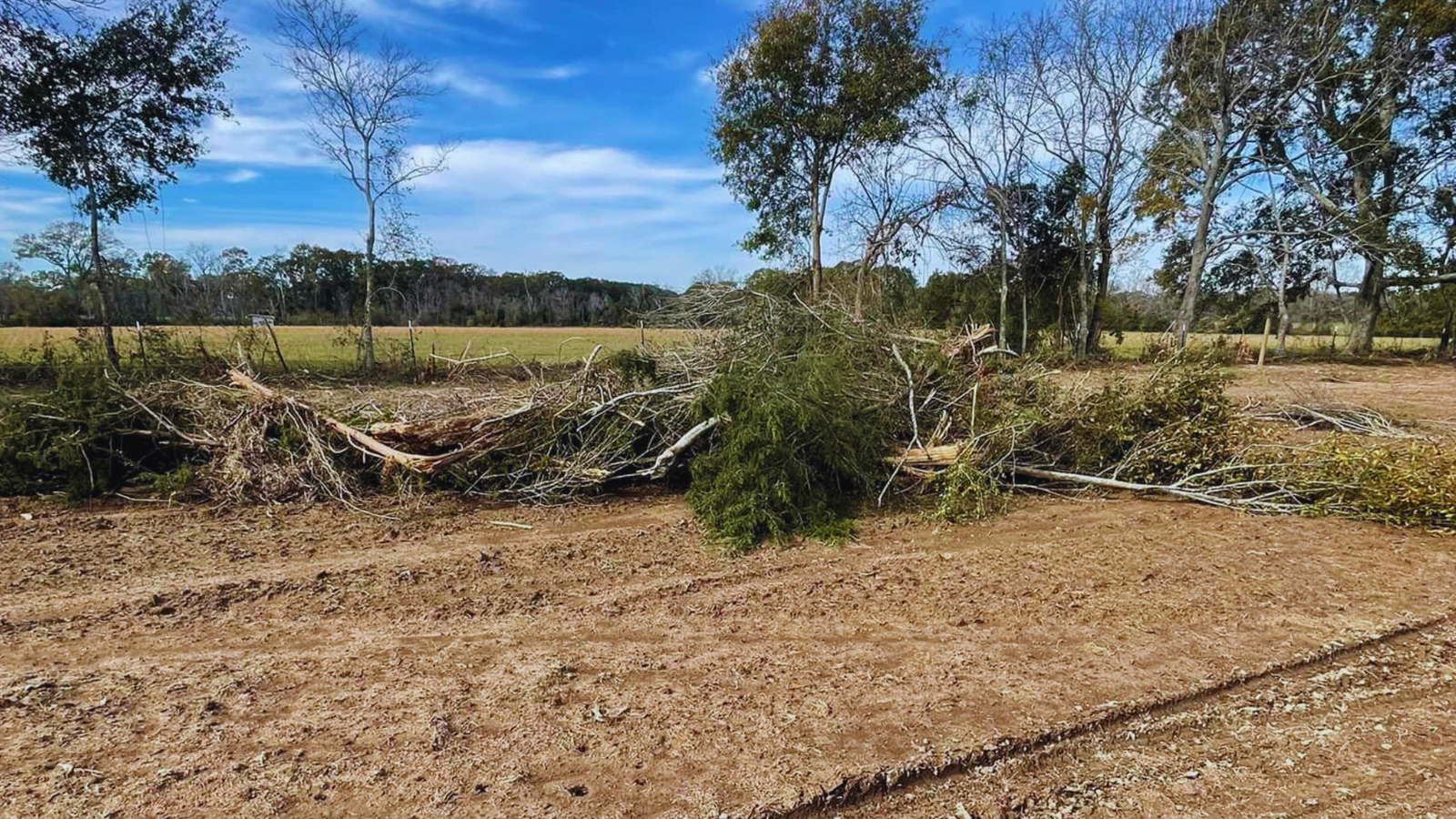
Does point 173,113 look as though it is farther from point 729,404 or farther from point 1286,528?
point 1286,528

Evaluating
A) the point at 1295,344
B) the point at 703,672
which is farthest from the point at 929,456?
the point at 1295,344

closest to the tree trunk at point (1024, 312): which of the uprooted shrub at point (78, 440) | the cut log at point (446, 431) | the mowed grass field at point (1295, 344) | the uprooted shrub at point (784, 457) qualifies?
the mowed grass field at point (1295, 344)

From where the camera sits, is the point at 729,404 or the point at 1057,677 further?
the point at 729,404

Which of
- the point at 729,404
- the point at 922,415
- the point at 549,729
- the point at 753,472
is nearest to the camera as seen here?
the point at 549,729

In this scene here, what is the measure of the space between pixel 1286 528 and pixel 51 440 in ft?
30.9

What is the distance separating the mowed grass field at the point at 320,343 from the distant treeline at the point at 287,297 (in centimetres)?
48

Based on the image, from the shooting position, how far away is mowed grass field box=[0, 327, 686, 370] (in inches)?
310

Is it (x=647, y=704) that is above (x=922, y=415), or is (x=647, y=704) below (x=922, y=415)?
below

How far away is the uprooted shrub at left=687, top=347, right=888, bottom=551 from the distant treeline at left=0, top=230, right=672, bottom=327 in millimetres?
3768

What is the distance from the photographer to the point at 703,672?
2.88 m

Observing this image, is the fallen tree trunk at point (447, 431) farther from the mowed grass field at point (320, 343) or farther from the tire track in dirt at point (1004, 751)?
the tire track in dirt at point (1004, 751)

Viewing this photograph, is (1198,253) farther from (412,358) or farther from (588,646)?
(588,646)

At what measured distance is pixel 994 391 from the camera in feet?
21.5

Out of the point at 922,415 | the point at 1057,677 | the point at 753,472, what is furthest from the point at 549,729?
the point at 922,415
